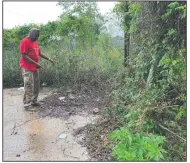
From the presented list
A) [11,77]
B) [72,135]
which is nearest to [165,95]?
[72,135]

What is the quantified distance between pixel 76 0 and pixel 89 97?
195 inches

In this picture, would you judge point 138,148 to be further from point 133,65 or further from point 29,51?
point 29,51

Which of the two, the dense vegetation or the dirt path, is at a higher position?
the dense vegetation

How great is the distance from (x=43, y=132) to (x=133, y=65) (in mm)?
2254

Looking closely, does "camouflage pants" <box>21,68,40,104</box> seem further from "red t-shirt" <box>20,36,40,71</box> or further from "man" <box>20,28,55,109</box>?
"red t-shirt" <box>20,36,40,71</box>

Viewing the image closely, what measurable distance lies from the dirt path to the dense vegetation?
1.87 feet

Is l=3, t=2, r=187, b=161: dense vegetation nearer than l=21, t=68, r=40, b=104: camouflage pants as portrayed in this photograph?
Yes

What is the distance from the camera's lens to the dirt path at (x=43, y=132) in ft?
14.9

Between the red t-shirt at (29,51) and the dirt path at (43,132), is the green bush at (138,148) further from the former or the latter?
the red t-shirt at (29,51)

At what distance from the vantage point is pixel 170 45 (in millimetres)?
5613

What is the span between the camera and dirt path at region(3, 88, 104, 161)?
454cm

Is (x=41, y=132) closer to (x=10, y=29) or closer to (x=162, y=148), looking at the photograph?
(x=162, y=148)

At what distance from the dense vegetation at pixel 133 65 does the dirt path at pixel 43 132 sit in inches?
22.5

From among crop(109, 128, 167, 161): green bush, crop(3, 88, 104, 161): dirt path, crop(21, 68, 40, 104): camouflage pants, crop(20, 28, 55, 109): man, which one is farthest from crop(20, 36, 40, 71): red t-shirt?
crop(109, 128, 167, 161): green bush
